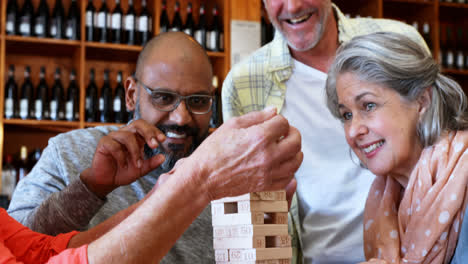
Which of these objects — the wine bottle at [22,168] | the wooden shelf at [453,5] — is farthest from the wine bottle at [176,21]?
the wooden shelf at [453,5]

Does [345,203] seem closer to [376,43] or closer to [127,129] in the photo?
[376,43]

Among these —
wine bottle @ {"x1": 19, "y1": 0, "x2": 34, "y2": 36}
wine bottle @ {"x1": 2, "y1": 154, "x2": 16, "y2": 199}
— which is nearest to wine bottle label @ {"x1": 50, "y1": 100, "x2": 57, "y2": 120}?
wine bottle @ {"x1": 2, "y1": 154, "x2": 16, "y2": 199}

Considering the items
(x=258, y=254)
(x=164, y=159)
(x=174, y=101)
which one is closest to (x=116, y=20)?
(x=174, y=101)

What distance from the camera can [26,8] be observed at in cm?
379

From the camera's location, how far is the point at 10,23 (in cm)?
362

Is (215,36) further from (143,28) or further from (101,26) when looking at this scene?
(101,26)

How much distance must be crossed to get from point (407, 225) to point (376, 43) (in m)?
0.54

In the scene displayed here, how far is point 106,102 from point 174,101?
7.37ft

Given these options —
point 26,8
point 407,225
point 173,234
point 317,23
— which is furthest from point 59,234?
point 26,8

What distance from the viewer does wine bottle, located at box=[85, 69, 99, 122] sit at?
378 centimetres

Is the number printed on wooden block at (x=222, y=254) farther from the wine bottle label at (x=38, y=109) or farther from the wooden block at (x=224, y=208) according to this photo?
the wine bottle label at (x=38, y=109)

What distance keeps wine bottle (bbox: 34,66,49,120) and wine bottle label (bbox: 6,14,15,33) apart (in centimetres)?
31

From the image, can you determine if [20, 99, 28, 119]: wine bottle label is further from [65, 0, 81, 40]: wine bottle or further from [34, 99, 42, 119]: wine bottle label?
[65, 0, 81, 40]: wine bottle

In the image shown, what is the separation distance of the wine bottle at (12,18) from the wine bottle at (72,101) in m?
0.46
